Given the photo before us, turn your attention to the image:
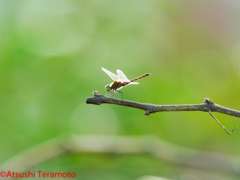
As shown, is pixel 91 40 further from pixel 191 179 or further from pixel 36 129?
pixel 191 179

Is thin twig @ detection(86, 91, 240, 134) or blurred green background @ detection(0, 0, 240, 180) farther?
blurred green background @ detection(0, 0, 240, 180)

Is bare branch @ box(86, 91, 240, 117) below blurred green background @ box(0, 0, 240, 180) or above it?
below

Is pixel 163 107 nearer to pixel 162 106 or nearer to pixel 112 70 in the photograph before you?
pixel 162 106

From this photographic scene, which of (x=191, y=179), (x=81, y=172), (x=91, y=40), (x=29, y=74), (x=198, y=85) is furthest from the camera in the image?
(x=91, y=40)

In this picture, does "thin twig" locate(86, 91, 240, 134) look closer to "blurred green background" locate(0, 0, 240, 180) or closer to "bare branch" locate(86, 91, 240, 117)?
"bare branch" locate(86, 91, 240, 117)

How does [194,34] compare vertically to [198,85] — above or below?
above

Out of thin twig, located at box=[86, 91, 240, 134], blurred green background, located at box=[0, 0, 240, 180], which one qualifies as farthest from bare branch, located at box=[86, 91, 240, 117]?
blurred green background, located at box=[0, 0, 240, 180]

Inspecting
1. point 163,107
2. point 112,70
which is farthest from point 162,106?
point 112,70

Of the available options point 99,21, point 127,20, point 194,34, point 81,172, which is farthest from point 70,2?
point 81,172
